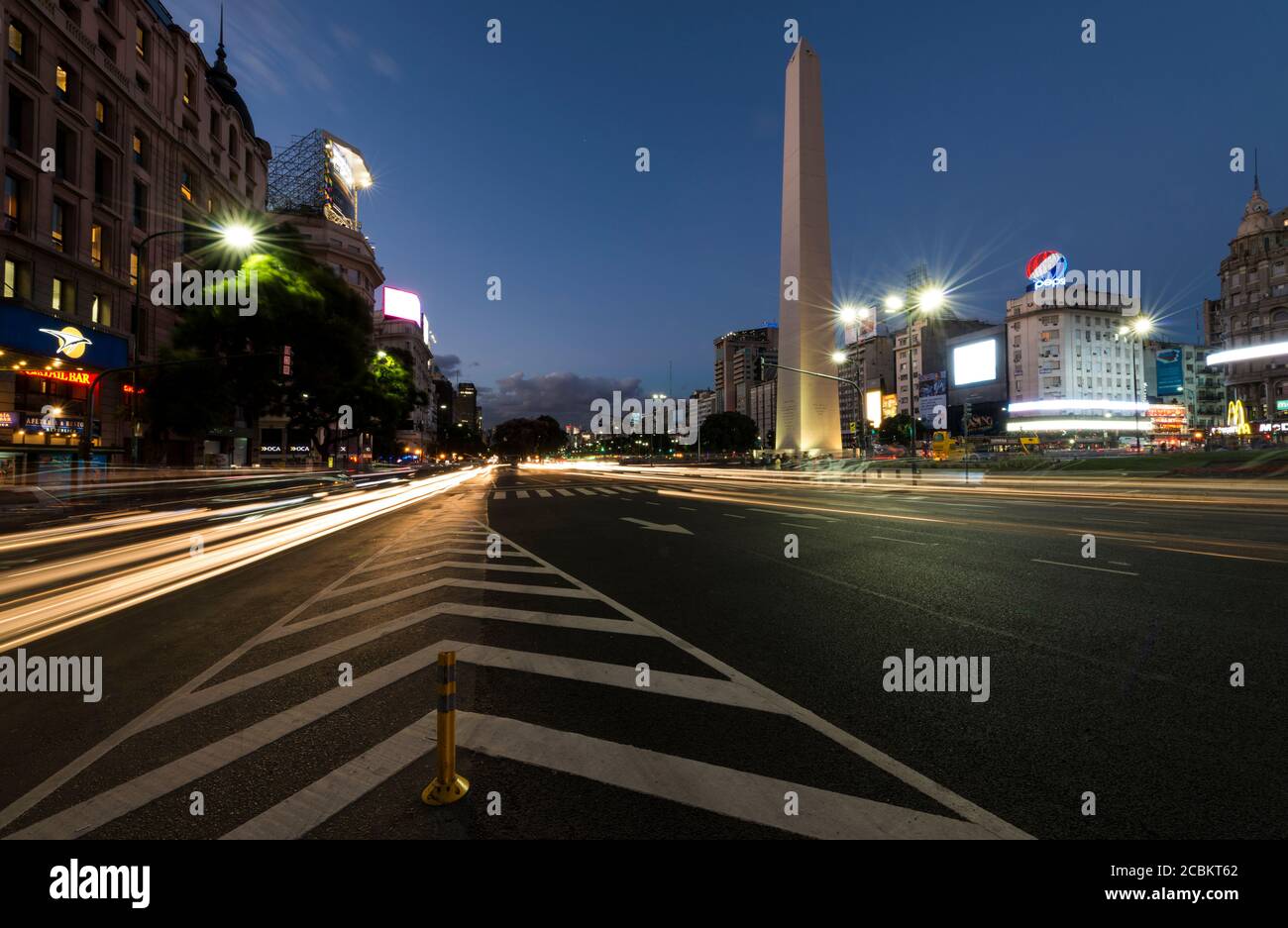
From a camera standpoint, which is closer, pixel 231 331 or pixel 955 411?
pixel 231 331

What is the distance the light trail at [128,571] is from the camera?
661 cm

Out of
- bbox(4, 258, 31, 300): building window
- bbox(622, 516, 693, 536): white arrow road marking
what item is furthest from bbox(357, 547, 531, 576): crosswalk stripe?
bbox(4, 258, 31, 300): building window

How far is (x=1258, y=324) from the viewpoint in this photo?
88.4m

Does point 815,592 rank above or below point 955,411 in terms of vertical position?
below

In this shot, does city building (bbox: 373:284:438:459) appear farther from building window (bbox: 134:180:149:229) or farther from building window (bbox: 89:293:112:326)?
building window (bbox: 89:293:112:326)

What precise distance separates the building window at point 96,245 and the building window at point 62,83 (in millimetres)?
5647

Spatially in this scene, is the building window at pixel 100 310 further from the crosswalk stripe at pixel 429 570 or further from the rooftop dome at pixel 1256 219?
the rooftop dome at pixel 1256 219

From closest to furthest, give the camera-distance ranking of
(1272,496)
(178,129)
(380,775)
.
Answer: (380,775) → (1272,496) → (178,129)

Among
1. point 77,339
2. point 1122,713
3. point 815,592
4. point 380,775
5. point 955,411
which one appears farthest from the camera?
point 955,411

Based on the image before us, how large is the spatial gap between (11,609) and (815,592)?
9.59 m

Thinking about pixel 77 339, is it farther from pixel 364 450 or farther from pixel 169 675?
pixel 364 450

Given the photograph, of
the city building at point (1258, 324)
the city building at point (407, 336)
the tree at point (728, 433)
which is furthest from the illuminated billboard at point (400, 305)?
the city building at point (1258, 324)

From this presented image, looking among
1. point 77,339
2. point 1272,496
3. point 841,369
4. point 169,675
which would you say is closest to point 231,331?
point 77,339
